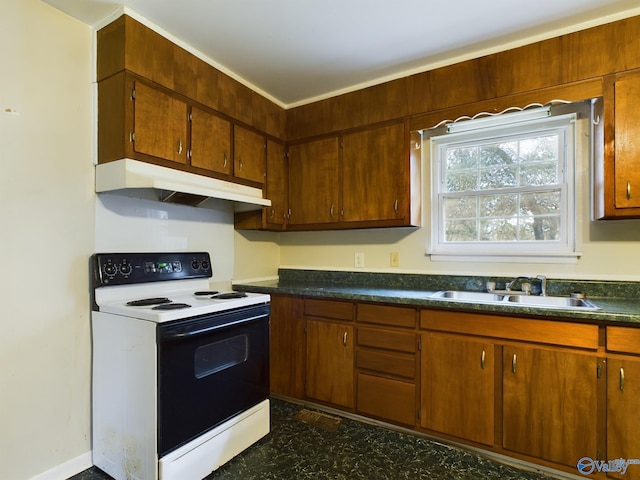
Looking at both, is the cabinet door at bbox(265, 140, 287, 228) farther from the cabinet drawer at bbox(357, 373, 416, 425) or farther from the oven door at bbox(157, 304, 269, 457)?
the cabinet drawer at bbox(357, 373, 416, 425)

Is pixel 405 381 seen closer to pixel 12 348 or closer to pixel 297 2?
pixel 12 348

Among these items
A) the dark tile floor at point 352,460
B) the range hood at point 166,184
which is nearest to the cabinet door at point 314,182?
the range hood at point 166,184

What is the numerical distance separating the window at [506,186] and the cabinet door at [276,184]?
118 cm

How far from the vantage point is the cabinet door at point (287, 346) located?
2.46 m

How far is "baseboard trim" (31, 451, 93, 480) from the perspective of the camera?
165 centimetres

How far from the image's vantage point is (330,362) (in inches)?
92.0

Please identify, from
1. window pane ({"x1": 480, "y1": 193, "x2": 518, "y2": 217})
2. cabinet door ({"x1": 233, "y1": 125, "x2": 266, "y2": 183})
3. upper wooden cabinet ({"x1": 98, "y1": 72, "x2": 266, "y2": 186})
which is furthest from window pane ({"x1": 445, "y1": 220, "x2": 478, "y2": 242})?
upper wooden cabinet ({"x1": 98, "y1": 72, "x2": 266, "y2": 186})

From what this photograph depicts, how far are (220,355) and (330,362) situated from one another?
0.82m

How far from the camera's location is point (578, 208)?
2109 millimetres

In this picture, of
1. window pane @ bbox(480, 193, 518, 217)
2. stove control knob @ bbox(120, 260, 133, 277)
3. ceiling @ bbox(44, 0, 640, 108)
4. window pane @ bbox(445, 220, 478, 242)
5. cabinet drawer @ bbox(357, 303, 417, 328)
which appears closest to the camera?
ceiling @ bbox(44, 0, 640, 108)

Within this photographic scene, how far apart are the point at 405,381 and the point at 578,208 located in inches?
60.3

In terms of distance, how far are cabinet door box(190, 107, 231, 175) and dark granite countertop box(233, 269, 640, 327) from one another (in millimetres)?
961

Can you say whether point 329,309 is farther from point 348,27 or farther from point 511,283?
point 348,27

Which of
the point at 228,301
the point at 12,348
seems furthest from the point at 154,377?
the point at 12,348
